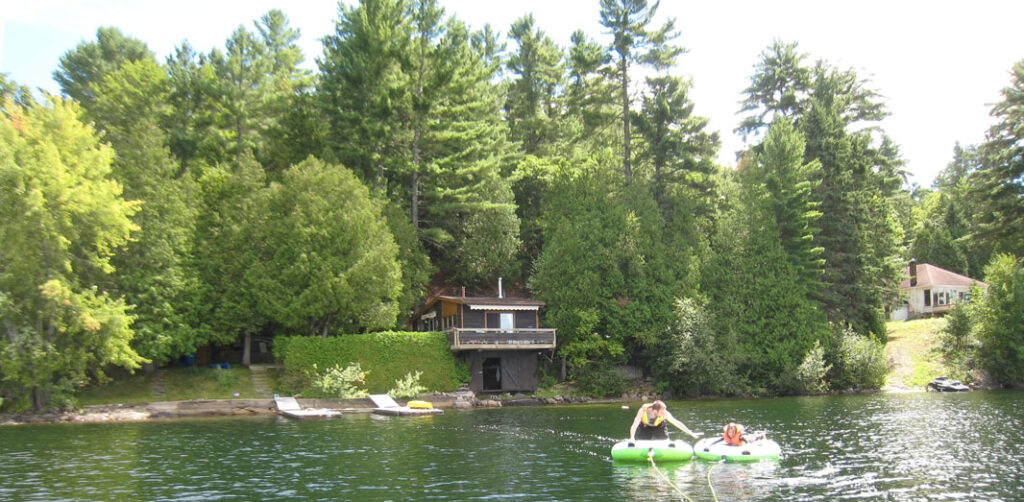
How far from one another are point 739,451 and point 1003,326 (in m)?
43.6

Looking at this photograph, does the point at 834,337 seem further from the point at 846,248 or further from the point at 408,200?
the point at 408,200

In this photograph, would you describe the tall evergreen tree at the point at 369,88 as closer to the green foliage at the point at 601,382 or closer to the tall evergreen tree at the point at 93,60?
the green foliage at the point at 601,382

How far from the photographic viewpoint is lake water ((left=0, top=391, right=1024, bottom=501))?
64.2 ft

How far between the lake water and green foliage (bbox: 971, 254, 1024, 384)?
850 inches

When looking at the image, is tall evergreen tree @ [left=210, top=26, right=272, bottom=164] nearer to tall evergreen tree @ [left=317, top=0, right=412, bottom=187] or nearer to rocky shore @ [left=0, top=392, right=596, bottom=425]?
tall evergreen tree @ [left=317, top=0, right=412, bottom=187]

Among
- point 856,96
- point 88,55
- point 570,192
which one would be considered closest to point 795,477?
point 570,192

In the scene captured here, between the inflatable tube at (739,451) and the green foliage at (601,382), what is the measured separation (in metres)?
27.1

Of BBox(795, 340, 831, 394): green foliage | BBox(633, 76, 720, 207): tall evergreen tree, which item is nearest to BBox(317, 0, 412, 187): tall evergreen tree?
BBox(633, 76, 720, 207): tall evergreen tree

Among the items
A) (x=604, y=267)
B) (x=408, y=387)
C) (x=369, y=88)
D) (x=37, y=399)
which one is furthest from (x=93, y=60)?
(x=604, y=267)

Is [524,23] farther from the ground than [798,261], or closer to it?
farther from the ground

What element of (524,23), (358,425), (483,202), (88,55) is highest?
(524,23)

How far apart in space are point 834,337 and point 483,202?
94.3 feet

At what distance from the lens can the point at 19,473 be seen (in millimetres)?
22531

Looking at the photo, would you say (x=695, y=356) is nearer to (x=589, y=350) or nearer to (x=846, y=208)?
(x=589, y=350)
